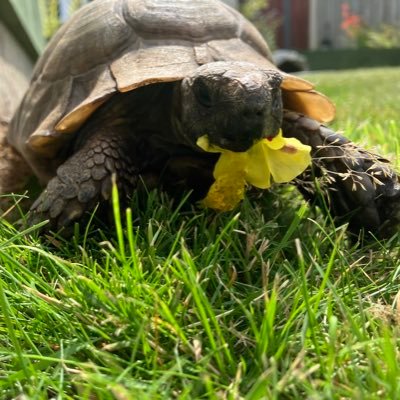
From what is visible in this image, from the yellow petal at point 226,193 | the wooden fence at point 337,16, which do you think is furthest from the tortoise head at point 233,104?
the wooden fence at point 337,16

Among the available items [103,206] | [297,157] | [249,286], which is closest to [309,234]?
[297,157]

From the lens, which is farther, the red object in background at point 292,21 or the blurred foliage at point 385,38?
the red object in background at point 292,21

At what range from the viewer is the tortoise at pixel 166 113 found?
4.72ft

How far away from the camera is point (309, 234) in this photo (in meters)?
1.43

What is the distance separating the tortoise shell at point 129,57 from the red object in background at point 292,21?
47.8 feet

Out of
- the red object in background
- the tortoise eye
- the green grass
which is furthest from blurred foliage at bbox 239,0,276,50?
the green grass

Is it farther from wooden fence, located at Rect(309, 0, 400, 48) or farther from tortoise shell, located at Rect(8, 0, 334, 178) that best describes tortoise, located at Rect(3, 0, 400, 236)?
wooden fence, located at Rect(309, 0, 400, 48)

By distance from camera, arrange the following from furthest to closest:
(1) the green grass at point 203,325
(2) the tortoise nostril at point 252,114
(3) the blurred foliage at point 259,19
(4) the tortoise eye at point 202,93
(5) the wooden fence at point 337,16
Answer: (5) the wooden fence at point 337,16 < (3) the blurred foliage at point 259,19 < (4) the tortoise eye at point 202,93 < (2) the tortoise nostril at point 252,114 < (1) the green grass at point 203,325

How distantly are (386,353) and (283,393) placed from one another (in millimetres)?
162

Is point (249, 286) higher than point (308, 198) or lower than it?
higher

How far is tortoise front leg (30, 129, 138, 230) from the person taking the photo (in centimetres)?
150

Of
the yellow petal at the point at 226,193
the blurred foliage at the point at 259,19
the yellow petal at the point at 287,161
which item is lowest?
the blurred foliage at the point at 259,19

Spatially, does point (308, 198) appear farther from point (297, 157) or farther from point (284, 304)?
point (284, 304)

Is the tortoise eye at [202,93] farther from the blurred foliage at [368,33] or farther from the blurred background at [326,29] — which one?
the blurred foliage at [368,33]
